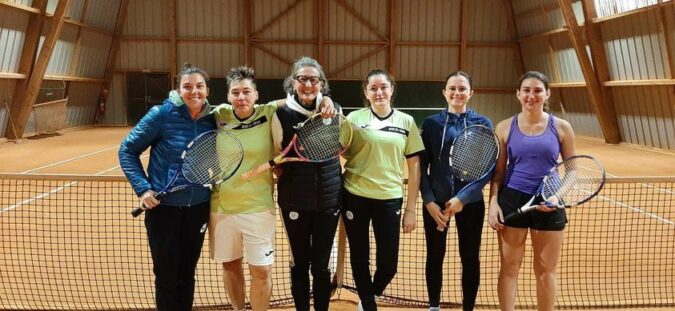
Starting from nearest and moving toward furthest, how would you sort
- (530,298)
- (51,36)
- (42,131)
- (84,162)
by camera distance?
(530,298) → (84,162) → (51,36) → (42,131)

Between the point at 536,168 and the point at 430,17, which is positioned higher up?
the point at 430,17

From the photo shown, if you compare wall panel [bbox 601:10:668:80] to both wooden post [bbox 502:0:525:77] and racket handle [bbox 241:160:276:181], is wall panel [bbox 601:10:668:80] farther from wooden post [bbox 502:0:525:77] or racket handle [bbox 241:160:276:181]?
racket handle [bbox 241:160:276:181]

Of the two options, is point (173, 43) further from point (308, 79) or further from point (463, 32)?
point (308, 79)

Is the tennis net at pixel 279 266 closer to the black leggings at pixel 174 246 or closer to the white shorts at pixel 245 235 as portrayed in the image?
the black leggings at pixel 174 246

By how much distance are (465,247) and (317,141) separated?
4.64 ft

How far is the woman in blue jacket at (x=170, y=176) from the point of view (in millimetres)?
3830

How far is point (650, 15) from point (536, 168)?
14150 mm

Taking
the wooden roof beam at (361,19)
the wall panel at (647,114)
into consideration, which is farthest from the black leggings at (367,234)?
the wooden roof beam at (361,19)

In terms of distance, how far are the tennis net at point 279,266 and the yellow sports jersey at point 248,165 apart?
1.14 m

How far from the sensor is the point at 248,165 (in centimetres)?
394

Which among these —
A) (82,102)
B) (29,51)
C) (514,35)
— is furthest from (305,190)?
(82,102)

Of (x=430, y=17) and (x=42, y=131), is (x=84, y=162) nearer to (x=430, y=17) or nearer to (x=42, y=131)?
(x=42, y=131)

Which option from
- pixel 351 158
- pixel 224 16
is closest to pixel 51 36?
pixel 224 16

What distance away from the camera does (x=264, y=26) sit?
2462 centimetres
